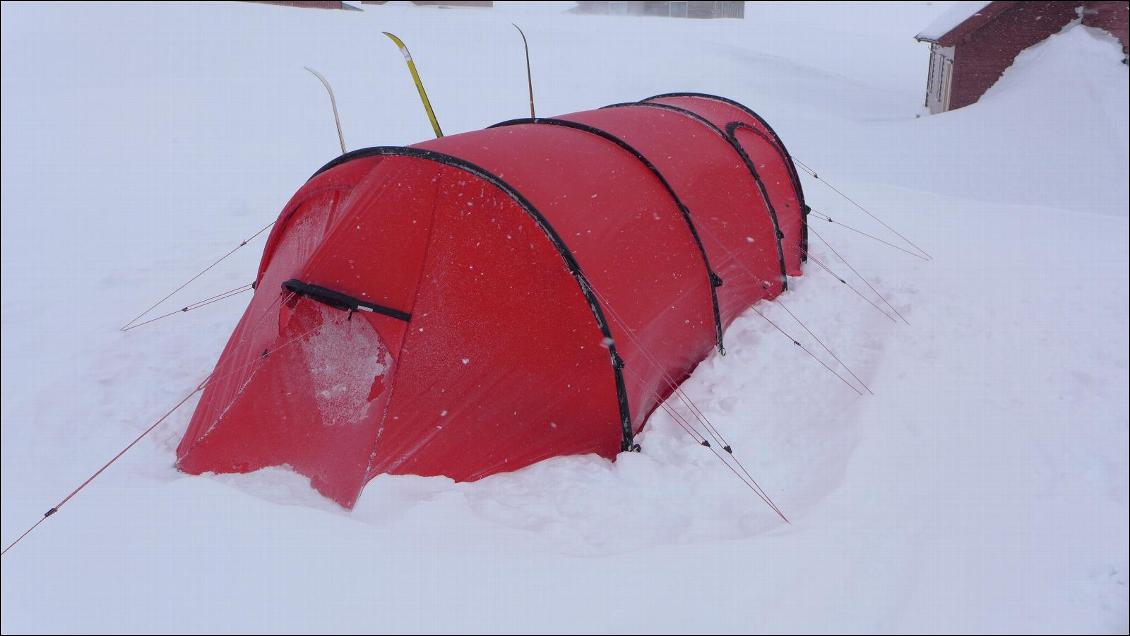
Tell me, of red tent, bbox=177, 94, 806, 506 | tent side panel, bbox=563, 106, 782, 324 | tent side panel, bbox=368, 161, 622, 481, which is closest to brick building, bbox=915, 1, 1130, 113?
tent side panel, bbox=563, 106, 782, 324

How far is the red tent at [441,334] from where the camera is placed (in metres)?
4.36

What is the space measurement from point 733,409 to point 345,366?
8.09 feet

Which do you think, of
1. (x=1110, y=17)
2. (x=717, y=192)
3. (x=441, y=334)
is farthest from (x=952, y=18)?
(x=441, y=334)

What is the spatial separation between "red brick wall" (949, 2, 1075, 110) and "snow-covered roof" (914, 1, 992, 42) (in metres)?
0.48

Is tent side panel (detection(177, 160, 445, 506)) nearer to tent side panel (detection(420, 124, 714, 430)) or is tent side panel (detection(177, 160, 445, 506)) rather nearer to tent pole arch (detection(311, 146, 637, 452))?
tent pole arch (detection(311, 146, 637, 452))

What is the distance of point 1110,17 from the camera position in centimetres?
1257

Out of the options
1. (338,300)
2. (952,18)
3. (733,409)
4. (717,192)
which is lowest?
(733,409)

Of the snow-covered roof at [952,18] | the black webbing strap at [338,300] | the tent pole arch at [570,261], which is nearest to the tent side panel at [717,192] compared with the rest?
the tent pole arch at [570,261]

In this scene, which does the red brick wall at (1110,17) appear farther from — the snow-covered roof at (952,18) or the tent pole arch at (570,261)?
the tent pole arch at (570,261)

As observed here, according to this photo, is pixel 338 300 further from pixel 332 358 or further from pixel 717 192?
pixel 717 192

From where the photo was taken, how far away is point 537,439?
4.42 meters

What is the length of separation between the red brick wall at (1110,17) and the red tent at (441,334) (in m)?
12.1

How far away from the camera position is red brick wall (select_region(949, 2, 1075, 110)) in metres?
13.6

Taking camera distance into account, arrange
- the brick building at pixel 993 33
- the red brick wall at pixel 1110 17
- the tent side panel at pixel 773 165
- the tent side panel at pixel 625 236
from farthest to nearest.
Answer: the brick building at pixel 993 33 → the red brick wall at pixel 1110 17 → the tent side panel at pixel 773 165 → the tent side panel at pixel 625 236
